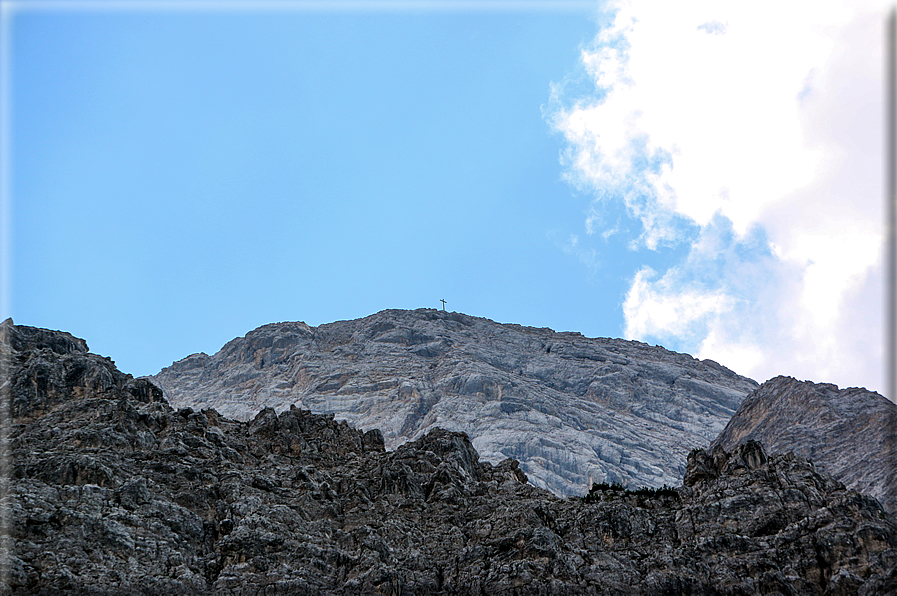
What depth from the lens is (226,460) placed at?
65688 millimetres

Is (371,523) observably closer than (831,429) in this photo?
Yes

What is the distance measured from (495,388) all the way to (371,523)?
253ft

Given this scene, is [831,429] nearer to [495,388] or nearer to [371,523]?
[495,388]

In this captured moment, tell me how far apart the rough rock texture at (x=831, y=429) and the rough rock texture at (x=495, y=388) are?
13.9 meters

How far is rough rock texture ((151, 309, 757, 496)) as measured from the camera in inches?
4532

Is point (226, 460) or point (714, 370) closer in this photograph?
point (226, 460)

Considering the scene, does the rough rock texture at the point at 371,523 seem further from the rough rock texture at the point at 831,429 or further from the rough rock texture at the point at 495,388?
the rough rock texture at the point at 495,388

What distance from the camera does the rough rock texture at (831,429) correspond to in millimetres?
82250

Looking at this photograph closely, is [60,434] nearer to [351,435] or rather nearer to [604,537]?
[351,435]

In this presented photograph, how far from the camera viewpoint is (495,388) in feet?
443

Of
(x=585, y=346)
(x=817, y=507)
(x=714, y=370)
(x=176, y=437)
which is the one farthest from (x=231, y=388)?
(x=817, y=507)

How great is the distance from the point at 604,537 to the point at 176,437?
34431 mm

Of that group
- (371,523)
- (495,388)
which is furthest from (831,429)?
(371,523)

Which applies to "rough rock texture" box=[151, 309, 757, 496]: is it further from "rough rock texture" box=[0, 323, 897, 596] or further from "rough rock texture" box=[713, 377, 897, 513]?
"rough rock texture" box=[0, 323, 897, 596]
